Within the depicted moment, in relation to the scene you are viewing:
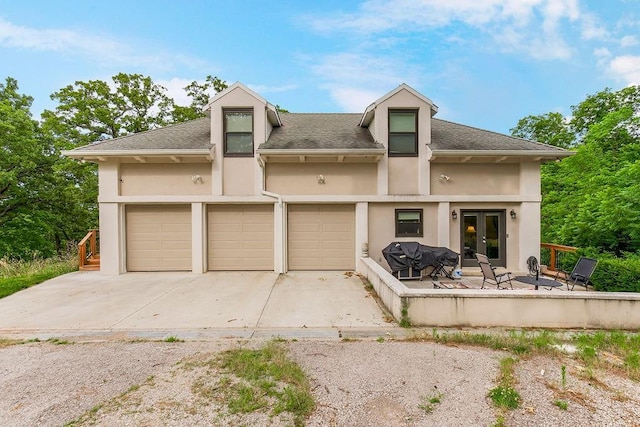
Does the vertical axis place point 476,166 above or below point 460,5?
below

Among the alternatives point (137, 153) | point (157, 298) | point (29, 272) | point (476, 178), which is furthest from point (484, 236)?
point (29, 272)

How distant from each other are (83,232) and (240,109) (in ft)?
55.3

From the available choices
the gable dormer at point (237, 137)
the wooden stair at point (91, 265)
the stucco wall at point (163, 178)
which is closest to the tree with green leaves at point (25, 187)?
the wooden stair at point (91, 265)

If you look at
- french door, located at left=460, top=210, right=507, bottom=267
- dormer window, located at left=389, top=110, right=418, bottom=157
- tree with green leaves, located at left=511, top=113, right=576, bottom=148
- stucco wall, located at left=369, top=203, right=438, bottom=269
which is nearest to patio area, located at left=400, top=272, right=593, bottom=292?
french door, located at left=460, top=210, right=507, bottom=267

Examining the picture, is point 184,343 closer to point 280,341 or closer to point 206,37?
point 280,341

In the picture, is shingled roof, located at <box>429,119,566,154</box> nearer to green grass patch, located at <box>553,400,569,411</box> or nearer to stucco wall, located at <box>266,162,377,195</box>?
stucco wall, located at <box>266,162,377,195</box>

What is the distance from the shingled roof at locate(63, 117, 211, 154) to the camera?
28.7 ft

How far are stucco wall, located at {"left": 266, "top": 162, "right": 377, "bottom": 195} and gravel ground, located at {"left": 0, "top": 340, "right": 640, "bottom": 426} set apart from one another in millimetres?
5731

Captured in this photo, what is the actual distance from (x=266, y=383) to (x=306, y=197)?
256 inches

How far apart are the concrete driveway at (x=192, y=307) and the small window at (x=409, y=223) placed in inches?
98.8

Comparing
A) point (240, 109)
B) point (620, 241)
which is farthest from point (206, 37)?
point (620, 241)

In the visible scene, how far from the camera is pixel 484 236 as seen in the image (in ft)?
30.3

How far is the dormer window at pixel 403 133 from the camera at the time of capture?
9.17 meters

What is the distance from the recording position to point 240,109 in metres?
9.18
